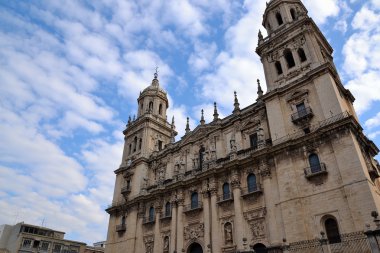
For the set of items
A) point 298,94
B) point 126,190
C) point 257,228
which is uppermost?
point 298,94

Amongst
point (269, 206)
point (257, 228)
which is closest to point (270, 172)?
point (269, 206)

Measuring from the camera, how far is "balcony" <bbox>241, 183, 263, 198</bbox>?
22.5m

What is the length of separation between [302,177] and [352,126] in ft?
15.2

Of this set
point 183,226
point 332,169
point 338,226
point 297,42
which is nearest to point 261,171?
point 332,169

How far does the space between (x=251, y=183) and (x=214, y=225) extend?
442cm

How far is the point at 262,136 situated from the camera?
80.4ft

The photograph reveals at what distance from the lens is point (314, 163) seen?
67.7 ft

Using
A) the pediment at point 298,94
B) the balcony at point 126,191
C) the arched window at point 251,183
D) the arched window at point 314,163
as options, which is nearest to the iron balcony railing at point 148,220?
the balcony at point 126,191

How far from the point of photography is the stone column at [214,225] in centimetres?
2311

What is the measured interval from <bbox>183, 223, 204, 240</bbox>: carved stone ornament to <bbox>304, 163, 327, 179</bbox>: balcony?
9.71m

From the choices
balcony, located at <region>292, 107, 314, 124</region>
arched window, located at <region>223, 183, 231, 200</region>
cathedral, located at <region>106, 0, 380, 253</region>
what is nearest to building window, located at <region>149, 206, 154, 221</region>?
cathedral, located at <region>106, 0, 380, 253</region>

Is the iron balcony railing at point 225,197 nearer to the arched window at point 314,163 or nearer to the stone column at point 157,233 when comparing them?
the arched window at point 314,163

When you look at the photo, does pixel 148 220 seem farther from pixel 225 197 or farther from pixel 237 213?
pixel 237 213

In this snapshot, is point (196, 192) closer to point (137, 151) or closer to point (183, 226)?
point (183, 226)
